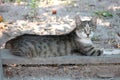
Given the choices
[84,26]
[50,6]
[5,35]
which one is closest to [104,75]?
[84,26]

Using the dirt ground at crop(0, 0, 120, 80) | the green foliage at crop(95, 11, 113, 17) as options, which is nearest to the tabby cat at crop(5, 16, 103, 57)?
the dirt ground at crop(0, 0, 120, 80)

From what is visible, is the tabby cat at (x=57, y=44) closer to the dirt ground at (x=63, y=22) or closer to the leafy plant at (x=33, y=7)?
the dirt ground at (x=63, y=22)

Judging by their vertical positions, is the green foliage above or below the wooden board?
below

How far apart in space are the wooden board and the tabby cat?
3.7 inches

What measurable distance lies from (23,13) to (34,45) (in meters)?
2.63

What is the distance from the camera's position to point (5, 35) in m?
5.98

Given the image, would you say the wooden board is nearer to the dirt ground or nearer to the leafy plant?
the dirt ground

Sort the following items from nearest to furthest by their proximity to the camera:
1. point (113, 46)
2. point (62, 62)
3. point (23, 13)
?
1. point (62, 62)
2. point (113, 46)
3. point (23, 13)

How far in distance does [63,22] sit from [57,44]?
6.73 feet

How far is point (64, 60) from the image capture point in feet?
14.5

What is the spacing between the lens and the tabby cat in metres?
4.47

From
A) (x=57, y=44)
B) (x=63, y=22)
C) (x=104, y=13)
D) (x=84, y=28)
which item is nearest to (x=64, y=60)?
(x=57, y=44)

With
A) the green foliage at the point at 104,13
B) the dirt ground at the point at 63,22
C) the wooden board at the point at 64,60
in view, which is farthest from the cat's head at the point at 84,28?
the green foliage at the point at 104,13

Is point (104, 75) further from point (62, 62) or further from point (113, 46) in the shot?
point (113, 46)
